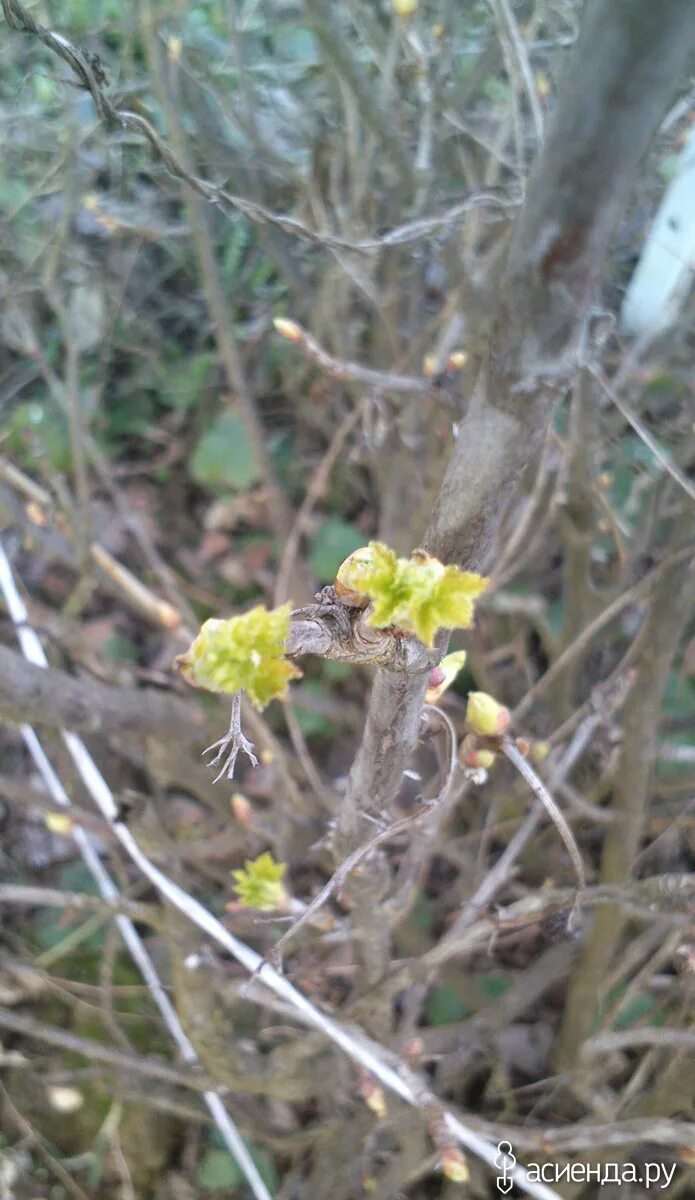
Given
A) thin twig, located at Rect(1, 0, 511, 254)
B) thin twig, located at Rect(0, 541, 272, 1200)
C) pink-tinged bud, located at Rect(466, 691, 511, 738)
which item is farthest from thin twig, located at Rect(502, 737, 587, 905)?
thin twig, located at Rect(0, 541, 272, 1200)

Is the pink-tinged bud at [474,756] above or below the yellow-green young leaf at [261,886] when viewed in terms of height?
above

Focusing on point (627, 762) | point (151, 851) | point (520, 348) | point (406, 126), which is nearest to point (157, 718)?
point (151, 851)

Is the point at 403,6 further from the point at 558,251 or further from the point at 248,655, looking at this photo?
the point at 248,655

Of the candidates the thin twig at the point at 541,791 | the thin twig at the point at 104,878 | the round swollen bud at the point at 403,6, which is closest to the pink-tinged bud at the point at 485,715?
the thin twig at the point at 541,791

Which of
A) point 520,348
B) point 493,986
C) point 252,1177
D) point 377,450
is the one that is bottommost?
point 252,1177

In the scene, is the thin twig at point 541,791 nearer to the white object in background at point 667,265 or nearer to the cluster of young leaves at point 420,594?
the cluster of young leaves at point 420,594

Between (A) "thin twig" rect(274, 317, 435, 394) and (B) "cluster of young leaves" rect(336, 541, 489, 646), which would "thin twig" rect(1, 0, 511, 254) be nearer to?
(A) "thin twig" rect(274, 317, 435, 394)

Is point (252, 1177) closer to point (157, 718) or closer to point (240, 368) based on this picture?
point (157, 718)
